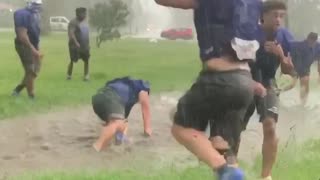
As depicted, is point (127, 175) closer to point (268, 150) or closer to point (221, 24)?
point (268, 150)

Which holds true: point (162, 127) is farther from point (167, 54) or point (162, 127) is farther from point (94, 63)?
point (167, 54)

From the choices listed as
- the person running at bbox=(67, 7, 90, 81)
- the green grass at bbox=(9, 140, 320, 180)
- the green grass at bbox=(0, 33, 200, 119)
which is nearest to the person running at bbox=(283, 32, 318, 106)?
the green grass at bbox=(0, 33, 200, 119)

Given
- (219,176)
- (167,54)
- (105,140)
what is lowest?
Result: (167,54)

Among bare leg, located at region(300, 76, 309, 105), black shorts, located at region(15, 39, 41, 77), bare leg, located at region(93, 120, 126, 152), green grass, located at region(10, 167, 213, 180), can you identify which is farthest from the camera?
bare leg, located at region(300, 76, 309, 105)

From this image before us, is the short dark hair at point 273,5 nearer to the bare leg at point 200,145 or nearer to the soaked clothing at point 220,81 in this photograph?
the soaked clothing at point 220,81

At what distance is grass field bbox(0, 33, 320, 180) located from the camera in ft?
19.8

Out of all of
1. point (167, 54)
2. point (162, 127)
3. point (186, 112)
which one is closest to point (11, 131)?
point (162, 127)

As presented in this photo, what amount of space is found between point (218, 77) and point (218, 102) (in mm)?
135

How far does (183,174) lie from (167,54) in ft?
60.4

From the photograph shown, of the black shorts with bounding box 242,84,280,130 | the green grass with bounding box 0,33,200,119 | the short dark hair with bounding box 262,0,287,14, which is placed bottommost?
the green grass with bounding box 0,33,200,119

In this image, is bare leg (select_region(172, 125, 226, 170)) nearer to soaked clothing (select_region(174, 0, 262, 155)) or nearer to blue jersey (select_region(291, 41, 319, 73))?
soaked clothing (select_region(174, 0, 262, 155))

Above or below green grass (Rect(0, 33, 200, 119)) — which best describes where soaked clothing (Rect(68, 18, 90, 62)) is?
above

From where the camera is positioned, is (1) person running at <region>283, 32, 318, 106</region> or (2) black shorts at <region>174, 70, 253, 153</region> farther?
(1) person running at <region>283, 32, 318, 106</region>

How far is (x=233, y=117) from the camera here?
13.7 feet
